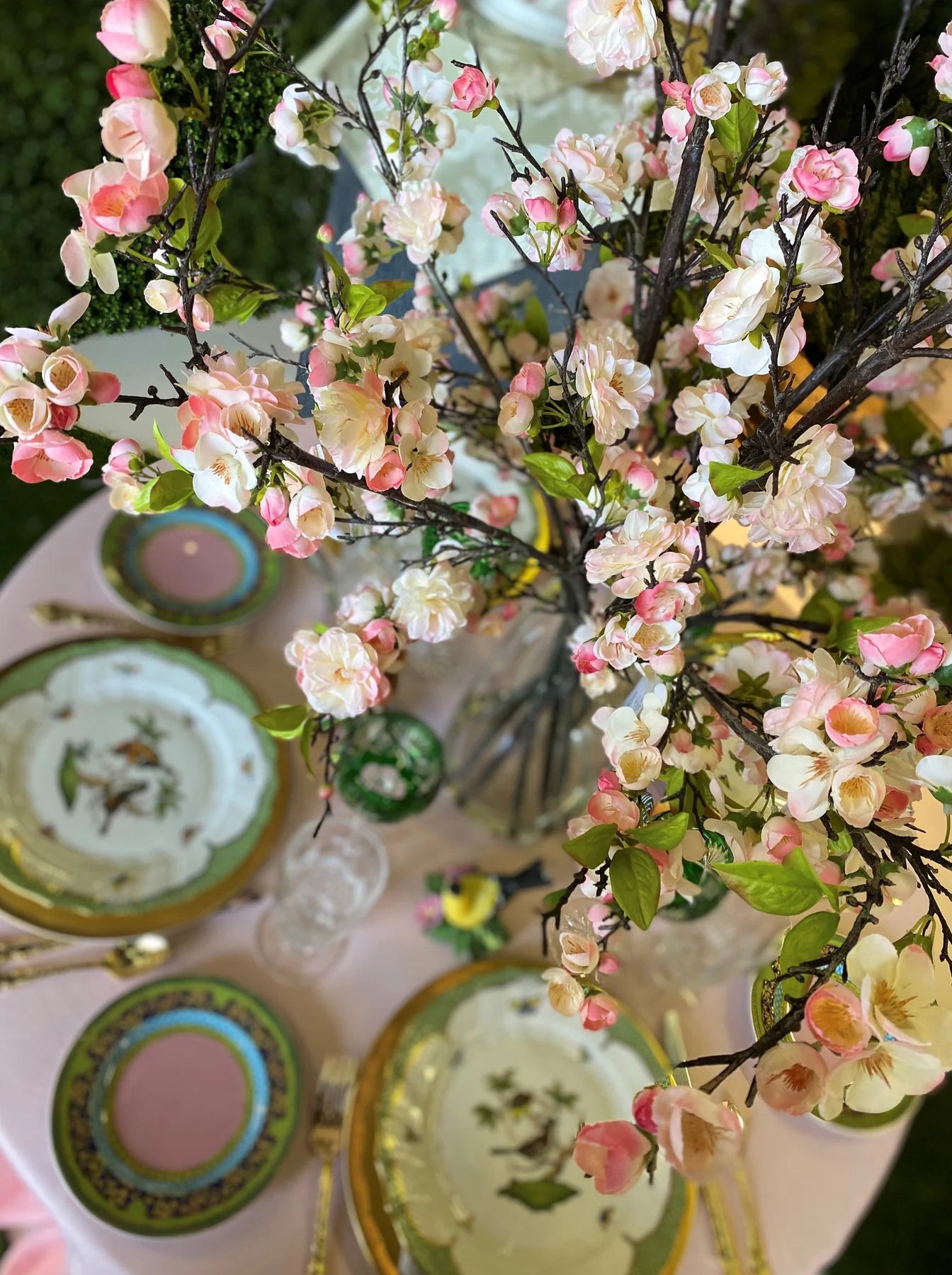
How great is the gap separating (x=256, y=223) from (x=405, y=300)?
1472 mm

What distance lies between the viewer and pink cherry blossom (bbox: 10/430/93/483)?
13.9 inches

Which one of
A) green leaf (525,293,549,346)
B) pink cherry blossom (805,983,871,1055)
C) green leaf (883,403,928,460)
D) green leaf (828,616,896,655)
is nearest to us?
pink cherry blossom (805,983,871,1055)

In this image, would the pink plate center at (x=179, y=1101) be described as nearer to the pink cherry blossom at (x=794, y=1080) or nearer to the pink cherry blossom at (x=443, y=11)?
the pink cherry blossom at (x=794, y=1080)

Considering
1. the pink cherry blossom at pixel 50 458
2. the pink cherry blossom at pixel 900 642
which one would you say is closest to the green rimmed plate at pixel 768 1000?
the pink cherry blossom at pixel 900 642

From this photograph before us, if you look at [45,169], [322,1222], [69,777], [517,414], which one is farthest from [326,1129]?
[45,169]

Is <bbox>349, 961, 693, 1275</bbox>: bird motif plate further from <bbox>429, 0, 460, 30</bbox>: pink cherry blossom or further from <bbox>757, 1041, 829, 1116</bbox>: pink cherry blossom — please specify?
<bbox>429, 0, 460, 30</bbox>: pink cherry blossom

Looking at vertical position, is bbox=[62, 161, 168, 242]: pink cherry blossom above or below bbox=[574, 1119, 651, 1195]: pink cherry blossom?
above

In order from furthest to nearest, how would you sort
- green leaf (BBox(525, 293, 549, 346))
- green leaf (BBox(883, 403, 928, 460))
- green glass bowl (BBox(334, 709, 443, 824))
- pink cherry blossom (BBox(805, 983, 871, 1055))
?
green glass bowl (BBox(334, 709, 443, 824)) < green leaf (BBox(883, 403, 928, 460)) < green leaf (BBox(525, 293, 549, 346)) < pink cherry blossom (BBox(805, 983, 871, 1055))

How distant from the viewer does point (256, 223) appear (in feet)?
5.81

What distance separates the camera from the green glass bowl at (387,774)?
0.77 meters

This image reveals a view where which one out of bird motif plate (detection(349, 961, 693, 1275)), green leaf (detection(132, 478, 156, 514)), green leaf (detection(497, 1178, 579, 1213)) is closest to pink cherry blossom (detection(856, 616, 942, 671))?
green leaf (detection(132, 478, 156, 514))

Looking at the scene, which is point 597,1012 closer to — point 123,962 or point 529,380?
point 529,380

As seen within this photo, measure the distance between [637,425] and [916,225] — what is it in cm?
19

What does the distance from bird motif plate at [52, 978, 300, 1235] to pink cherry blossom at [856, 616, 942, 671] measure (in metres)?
0.60
